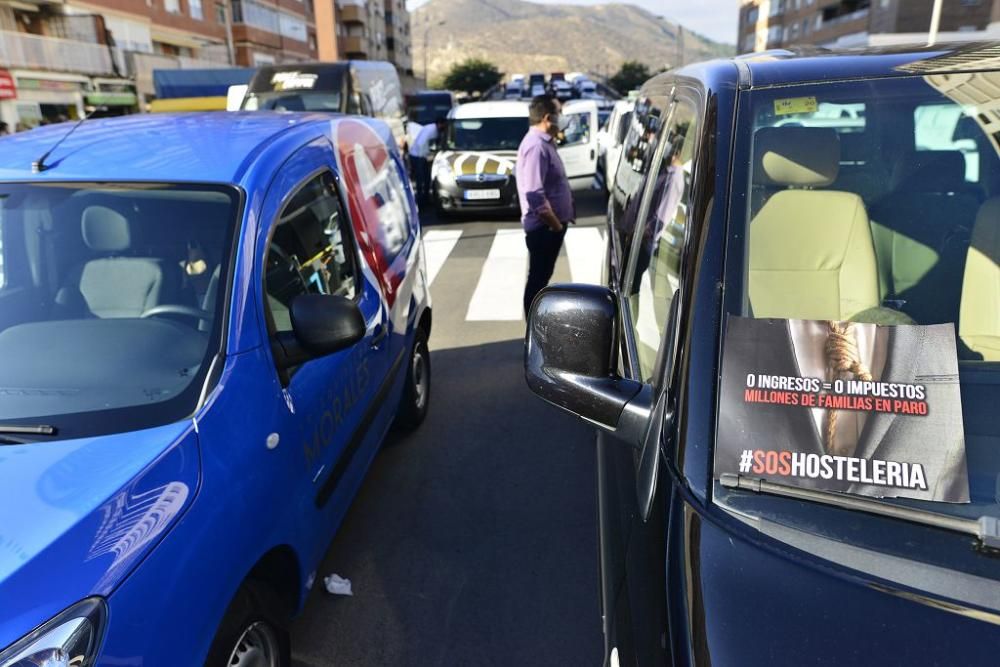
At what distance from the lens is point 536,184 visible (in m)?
5.02

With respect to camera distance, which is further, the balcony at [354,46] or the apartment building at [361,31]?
the balcony at [354,46]

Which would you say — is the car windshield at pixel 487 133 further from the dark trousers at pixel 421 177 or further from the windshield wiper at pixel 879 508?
the windshield wiper at pixel 879 508

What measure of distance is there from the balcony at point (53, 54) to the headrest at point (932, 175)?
3388 cm

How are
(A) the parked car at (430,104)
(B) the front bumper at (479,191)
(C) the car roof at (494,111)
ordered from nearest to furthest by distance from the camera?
(B) the front bumper at (479,191) → (C) the car roof at (494,111) → (A) the parked car at (430,104)

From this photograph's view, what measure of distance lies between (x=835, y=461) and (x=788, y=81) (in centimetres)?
104

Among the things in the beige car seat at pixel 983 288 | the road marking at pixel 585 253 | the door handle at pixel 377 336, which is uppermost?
the beige car seat at pixel 983 288

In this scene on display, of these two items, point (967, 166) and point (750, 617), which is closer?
point (750, 617)

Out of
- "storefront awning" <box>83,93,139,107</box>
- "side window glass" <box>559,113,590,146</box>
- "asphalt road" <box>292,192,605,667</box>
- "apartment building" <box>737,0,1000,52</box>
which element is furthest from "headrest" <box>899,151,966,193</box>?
"storefront awning" <box>83,93,139,107</box>

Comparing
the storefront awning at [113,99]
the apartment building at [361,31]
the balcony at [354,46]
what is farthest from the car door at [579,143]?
the balcony at [354,46]

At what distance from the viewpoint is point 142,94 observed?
36469 millimetres

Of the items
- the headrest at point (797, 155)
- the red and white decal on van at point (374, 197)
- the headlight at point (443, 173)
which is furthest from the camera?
the headlight at point (443, 173)

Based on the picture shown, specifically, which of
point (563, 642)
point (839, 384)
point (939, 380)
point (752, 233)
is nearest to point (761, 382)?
point (839, 384)

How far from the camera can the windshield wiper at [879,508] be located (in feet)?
3.89

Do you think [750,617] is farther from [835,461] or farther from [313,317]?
[313,317]
